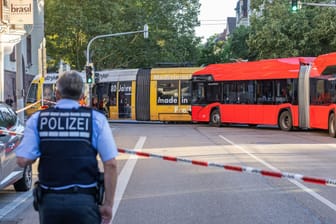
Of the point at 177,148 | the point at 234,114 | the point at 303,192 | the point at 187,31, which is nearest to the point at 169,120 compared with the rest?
the point at 234,114

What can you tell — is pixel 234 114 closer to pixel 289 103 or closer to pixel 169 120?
pixel 289 103

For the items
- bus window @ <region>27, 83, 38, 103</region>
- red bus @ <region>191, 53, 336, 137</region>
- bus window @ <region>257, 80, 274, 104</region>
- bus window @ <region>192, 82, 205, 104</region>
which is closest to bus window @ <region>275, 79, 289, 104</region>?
red bus @ <region>191, 53, 336, 137</region>

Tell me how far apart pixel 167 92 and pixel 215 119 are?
4.97m

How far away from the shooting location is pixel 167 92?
110ft

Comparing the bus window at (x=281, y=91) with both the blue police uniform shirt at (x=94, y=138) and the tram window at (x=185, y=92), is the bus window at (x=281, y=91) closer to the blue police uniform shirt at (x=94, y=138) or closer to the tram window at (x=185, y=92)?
the tram window at (x=185, y=92)

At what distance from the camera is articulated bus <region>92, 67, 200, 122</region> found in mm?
33219

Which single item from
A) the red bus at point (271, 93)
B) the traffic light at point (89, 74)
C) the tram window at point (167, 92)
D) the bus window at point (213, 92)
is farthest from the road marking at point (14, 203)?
the tram window at point (167, 92)

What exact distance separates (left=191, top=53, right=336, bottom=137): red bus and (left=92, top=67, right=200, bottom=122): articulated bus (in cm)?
196

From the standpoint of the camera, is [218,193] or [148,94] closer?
[218,193]

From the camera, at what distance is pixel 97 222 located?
3812mm

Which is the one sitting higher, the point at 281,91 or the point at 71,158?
the point at 281,91

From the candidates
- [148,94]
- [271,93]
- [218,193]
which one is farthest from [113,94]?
[218,193]

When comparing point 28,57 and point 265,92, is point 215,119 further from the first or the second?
point 28,57

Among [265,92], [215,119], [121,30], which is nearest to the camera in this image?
[265,92]
